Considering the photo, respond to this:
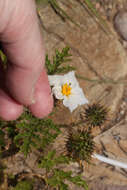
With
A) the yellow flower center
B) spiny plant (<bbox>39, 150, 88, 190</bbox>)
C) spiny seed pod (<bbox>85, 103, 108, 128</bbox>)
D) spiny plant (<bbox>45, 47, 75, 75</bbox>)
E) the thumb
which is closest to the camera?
the thumb

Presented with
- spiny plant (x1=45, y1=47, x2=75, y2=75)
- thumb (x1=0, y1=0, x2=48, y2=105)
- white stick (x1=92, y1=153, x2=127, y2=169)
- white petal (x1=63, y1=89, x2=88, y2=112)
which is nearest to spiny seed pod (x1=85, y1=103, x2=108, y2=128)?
white petal (x1=63, y1=89, x2=88, y2=112)

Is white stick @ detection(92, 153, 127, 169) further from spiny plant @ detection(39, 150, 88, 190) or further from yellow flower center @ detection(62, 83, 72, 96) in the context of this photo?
yellow flower center @ detection(62, 83, 72, 96)

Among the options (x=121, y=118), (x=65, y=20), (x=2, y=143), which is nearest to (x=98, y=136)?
(x=121, y=118)

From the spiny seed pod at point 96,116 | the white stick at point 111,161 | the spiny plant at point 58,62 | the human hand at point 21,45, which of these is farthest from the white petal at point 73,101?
the white stick at point 111,161

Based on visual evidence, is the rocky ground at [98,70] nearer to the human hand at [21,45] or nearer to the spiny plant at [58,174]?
the spiny plant at [58,174]

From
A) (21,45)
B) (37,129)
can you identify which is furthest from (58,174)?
(21,45)

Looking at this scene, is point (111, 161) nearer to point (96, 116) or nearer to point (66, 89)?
point (96, 116)

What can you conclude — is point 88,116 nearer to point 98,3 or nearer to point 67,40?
point 67,40
